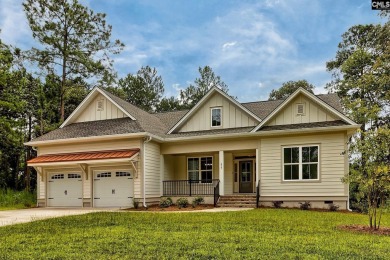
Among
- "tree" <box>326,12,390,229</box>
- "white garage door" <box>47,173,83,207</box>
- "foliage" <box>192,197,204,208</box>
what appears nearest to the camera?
"foliage" <box>192,197,204,208</box>

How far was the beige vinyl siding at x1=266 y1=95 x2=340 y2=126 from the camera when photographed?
16.1m

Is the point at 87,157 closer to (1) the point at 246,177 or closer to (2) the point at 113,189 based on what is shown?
(2) the point at 113,189

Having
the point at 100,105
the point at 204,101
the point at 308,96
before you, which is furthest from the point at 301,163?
the point at 100,105

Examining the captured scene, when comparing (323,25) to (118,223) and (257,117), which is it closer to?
(257,117)

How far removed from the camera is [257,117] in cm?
1736

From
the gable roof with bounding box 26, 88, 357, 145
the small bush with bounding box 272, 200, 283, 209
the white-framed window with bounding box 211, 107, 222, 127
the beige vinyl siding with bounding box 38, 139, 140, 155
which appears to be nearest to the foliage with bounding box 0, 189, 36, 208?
the beige vinyl siding with bounding box 38, 139, 140, 155

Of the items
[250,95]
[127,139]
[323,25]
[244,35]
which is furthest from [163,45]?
[250,95]

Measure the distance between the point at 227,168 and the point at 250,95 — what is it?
16.5 meters

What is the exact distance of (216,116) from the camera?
18.6 metres

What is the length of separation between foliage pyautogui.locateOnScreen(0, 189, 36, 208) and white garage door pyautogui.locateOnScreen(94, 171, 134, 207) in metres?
4.46

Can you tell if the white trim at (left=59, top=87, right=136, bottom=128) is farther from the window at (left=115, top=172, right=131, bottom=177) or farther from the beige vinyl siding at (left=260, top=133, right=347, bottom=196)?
the beige vinyl siding at (left=260, top=133, right=347, bottom=196)

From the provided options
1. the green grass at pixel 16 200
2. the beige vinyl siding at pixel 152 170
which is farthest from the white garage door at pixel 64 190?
the beige vinyl siding at pixel 152 170

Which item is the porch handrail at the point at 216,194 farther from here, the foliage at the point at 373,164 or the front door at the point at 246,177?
the foliage at the point at 373,164

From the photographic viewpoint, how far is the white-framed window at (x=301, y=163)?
15.6 meters
